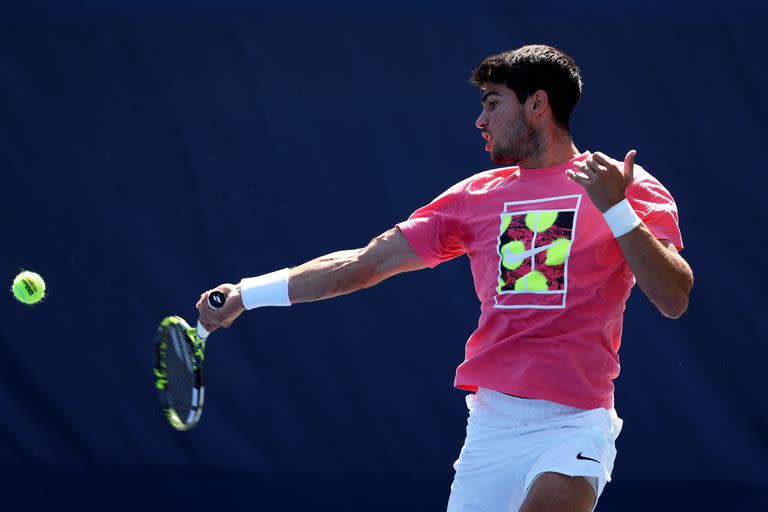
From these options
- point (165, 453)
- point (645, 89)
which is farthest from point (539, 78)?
point (165, 453)

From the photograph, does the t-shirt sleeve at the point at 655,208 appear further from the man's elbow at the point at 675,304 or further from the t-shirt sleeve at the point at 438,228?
the t-shirt sleeve at the point at 438,228

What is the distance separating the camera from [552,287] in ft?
10.0

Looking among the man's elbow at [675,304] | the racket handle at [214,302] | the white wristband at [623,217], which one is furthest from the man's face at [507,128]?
the racket handle at [214,302]

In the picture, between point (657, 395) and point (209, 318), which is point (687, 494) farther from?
point (209, 318)

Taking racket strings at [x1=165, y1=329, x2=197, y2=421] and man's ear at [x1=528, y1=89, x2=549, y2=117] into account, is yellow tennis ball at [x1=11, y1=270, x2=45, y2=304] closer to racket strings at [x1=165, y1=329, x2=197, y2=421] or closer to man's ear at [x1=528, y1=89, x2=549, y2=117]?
racket strings at [x1=165, y1=329, x2=197, y2=421]

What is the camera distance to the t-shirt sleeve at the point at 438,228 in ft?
11.0

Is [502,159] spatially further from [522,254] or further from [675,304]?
[675,304]

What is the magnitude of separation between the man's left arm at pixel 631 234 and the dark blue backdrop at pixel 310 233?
211 centimetres

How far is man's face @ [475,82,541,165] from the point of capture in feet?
10.7

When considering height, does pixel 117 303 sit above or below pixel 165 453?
above

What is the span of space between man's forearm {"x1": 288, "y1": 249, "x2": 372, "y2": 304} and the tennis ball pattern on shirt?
0.48 meters

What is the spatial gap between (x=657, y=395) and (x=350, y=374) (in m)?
1.40

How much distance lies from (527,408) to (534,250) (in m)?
0.45

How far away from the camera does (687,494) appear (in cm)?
487
